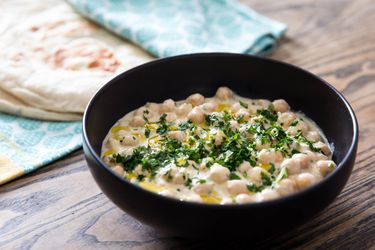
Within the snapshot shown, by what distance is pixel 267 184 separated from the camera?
123cm

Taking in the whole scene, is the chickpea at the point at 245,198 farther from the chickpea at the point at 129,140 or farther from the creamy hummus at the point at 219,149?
the chickpea at the point at 129,140

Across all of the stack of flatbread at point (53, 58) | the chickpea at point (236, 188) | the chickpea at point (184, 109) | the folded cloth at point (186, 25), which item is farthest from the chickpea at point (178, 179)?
the folded cloth at point (186, 25)

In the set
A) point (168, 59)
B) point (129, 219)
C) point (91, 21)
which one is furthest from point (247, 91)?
point (91, 21)

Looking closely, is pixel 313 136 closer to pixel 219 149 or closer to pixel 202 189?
pixel 219 149

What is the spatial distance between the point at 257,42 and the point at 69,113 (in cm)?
77

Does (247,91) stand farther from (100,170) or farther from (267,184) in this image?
(100,170)

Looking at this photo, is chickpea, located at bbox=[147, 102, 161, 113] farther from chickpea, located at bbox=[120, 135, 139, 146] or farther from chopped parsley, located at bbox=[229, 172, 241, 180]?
chopped parsley, located at bbox=[229, 172, 241, 180]

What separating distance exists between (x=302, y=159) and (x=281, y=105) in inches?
11.4

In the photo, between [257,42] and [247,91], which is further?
[257,42]

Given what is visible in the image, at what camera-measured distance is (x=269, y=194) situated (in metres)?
→ 1.17

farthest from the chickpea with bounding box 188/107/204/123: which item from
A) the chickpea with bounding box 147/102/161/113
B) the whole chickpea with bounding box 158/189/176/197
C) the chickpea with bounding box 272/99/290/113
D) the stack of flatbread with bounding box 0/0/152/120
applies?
the stack of flatbread with bounding box 0/0/152/120

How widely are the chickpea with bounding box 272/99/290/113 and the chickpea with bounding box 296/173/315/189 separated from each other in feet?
1.13

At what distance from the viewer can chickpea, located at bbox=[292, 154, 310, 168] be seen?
1279 millimetres

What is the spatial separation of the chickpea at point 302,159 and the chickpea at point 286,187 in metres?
0.08
